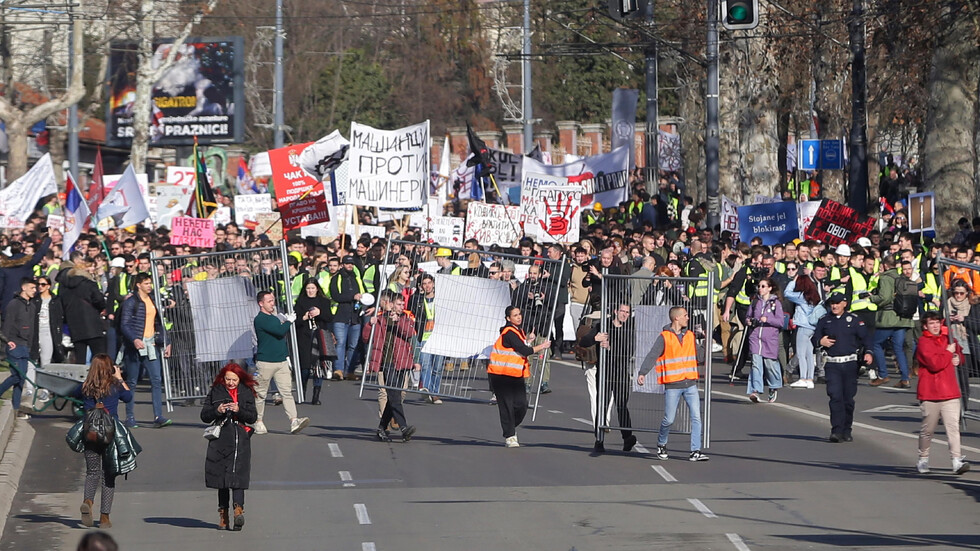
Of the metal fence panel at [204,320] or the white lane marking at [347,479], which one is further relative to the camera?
the metal fence panel at [204,320]

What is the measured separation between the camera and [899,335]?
21.0m

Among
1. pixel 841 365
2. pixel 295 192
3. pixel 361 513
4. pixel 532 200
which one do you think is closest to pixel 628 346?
pixel 841 365

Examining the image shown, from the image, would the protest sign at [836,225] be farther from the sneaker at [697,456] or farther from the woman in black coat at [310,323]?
the sneaker at [697,456]

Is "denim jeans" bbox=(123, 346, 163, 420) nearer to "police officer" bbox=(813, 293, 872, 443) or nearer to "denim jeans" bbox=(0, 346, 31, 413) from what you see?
"denim jeans" bbox=(0, 346, 31, 413)

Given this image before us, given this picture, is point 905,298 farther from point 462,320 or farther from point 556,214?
point 556,214

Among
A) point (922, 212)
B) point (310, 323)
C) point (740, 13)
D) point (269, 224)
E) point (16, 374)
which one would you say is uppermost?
point (740, 13)

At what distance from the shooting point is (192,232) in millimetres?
28891

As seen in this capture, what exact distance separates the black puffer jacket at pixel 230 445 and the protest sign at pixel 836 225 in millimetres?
15605

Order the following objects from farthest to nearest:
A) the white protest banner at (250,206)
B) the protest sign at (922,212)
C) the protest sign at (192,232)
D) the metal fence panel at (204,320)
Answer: the white protest banner at (250,206), the protest sign at (192,232), the protest sign at (922,212), the metal fence panel at (204,320)

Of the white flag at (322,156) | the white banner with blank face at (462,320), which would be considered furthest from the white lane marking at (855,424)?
the white flag at (322,156)

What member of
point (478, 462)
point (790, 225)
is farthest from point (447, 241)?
point (478, 462)

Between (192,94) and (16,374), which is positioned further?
(192,94)

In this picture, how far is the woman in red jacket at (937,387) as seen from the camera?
13828mm

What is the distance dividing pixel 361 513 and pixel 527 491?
158cm
